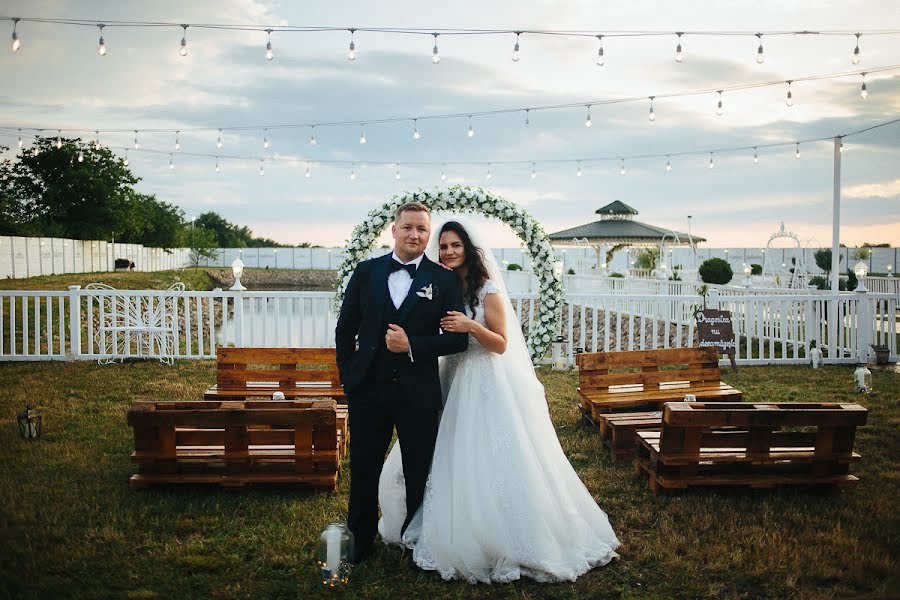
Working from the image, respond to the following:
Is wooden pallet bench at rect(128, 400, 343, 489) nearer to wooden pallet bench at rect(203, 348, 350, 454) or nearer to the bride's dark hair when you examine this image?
the bride's dark hair

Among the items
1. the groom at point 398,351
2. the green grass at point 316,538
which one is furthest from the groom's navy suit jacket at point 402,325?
the green grass at point 316,538

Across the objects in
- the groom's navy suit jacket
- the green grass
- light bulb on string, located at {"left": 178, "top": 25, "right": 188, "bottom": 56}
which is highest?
light bulb on string, located at {"left": 178, "top": 25, "right": 188, "bottom": 56}

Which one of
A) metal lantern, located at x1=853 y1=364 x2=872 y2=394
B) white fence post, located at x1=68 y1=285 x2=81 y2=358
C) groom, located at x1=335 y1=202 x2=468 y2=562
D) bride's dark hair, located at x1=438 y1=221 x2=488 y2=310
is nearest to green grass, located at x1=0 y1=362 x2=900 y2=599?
groom, located at x1=335 y1=202 x2=468 y2=562

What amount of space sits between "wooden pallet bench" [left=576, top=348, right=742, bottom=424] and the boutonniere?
10.8 feet

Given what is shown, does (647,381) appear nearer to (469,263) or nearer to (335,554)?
(469,263)

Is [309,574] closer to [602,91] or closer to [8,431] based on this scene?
[8,431]

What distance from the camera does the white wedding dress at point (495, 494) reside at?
3.39 meters

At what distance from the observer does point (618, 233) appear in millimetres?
25219

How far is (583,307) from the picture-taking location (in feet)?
33.3

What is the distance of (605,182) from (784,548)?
34076 millimetres

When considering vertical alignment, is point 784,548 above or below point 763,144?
below

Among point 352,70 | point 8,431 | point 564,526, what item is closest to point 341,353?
point 564,526

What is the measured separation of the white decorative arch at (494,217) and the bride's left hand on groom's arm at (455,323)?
4.50 meters

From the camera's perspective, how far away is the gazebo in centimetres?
2488
